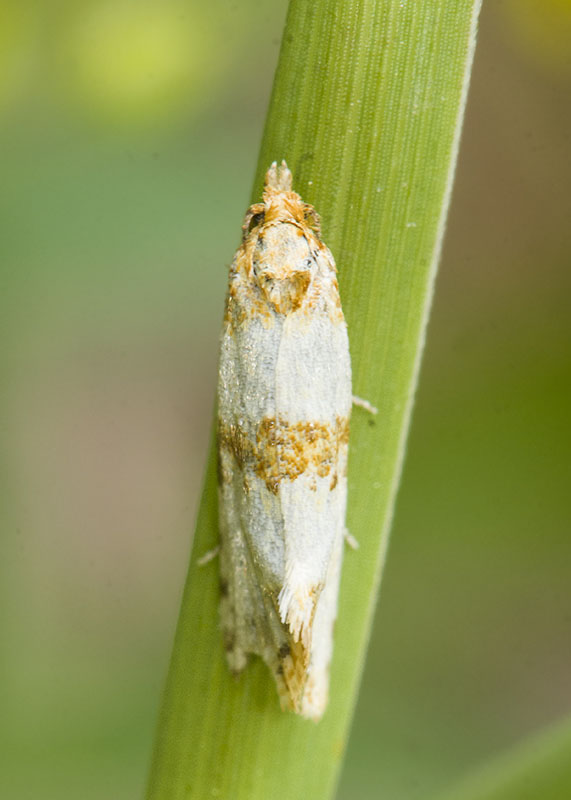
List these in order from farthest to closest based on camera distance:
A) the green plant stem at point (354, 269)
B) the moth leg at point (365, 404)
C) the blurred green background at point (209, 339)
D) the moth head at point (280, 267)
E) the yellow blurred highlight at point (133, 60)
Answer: the blurred green background at point (209, 339) < the yellow blurred highlight at point (133, 60) < the moth head at point (280, 267) < the moth leg at point (365, 404) < the green plant stem at point (354, 269)

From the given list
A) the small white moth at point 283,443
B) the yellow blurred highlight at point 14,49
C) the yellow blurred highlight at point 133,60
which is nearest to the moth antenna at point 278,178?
the small white moth at point 283,443

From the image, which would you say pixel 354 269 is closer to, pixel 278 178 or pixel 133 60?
pixel 278 178

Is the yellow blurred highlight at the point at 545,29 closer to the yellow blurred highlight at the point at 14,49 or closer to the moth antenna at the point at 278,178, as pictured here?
the moth antenna at the point at 278,178

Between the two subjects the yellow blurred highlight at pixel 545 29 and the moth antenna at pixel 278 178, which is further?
the yellow blurred highlight at pixel 545 29

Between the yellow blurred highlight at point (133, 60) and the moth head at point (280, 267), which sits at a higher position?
the yellow blurred highlight at point (133, 60)

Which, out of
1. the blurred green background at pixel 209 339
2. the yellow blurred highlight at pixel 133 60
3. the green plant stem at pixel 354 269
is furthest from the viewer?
the blurred green background at pixel 209 339

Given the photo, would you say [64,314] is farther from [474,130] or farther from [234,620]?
[474,130]

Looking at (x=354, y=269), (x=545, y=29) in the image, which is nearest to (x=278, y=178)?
(x=354, y=269)
